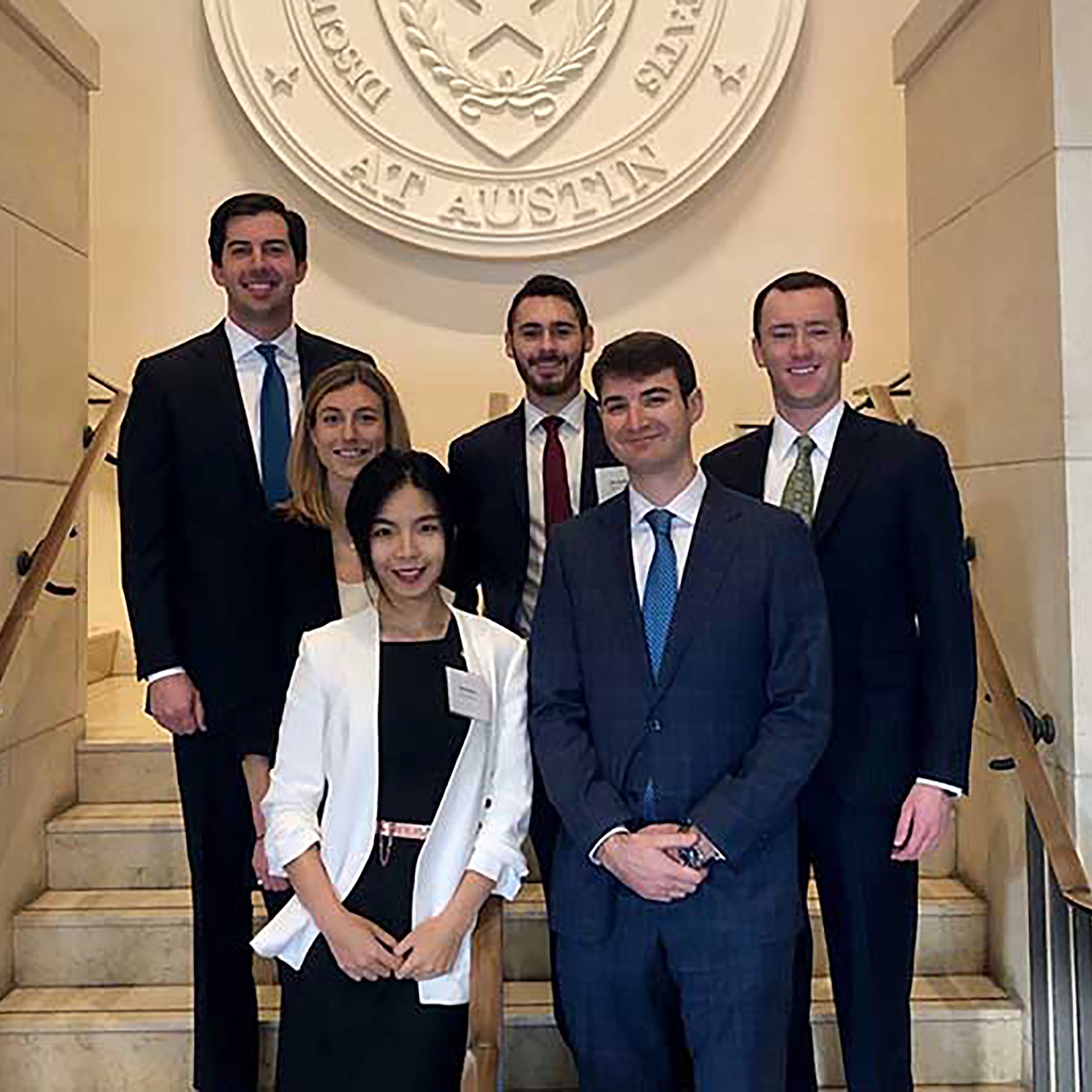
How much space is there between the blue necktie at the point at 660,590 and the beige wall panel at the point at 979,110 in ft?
3.86

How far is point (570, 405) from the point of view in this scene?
2584 mm

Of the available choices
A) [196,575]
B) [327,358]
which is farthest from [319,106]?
[196,575]

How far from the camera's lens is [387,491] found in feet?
6.75

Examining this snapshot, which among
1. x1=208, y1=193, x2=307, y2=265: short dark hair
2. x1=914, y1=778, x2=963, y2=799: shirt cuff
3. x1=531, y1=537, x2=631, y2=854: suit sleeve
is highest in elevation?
x1=208, y1=193, x2=307, y2=265: short dark hair

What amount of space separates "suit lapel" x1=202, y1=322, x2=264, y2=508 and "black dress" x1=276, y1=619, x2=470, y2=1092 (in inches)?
20.7

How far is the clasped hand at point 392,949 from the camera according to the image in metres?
1.97

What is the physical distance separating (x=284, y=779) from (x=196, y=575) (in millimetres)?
502

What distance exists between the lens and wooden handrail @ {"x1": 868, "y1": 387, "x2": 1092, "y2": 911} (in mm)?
2250

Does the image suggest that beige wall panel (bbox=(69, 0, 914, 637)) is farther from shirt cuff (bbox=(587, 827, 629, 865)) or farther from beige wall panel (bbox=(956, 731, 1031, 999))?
shirt cuff (bbox=(587, 827, 629, 865))

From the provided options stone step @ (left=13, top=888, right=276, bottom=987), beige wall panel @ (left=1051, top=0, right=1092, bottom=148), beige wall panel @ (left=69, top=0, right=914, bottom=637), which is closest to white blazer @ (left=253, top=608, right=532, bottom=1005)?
stone step @ (left=13, top=888, right=276, bottom=987)

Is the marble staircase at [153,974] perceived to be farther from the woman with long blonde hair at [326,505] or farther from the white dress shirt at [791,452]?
the white dress shirt at [791,452]

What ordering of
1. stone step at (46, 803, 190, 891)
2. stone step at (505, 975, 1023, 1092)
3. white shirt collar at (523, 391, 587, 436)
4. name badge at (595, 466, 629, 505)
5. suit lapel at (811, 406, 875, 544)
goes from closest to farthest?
suit lapel at (811, 406, 875, 544)
name badge at (595, 466, 629, 505)
white shirt collar at (523, 391, 587, 436)
stone step at (505, 975, 1023, 1092)
stone step at (46, 803, 190, 891)

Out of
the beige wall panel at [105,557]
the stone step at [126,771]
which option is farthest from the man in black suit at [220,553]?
the beige wall panel at [105,557]

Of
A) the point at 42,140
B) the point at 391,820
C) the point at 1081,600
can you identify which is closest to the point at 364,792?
the point at 391,820
